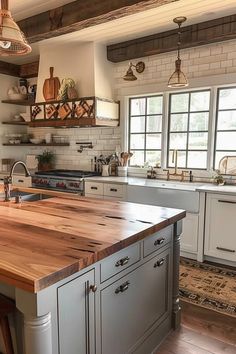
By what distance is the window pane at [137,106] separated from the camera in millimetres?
4479

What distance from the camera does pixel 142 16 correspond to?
3.28 m

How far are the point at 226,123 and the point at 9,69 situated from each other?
399 centimetres

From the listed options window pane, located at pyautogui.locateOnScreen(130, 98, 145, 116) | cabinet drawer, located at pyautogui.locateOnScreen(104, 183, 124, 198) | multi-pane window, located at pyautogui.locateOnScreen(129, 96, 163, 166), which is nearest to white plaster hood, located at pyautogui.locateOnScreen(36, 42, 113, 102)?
window pane, located at pyautogui.locateOnScreen(130, 98, 145, 116)

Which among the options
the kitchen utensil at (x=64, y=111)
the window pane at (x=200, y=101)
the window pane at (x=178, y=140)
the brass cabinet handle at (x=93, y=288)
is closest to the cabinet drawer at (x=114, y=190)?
the window pane at (x=178, y=140)

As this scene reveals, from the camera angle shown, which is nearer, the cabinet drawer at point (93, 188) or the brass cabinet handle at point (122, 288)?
the brass cabinet handle at point (122, 288)

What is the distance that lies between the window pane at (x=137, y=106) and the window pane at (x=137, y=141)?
0.34 metres

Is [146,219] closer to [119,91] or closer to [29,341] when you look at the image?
[29,341]

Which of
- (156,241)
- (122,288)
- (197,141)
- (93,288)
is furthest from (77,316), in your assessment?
(197,141)

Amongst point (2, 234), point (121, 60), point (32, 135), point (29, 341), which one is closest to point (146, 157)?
point (121, 60)

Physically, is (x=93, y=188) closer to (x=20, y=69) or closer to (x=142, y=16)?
(x=142, y=16)

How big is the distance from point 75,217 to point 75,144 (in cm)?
330

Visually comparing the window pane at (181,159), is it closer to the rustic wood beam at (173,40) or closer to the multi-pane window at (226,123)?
the multi-pane window at (226,123)

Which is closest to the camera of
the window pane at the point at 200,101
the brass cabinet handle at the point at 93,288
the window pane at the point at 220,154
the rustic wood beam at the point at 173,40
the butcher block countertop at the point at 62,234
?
the butcher block countertop at the point at 62,234

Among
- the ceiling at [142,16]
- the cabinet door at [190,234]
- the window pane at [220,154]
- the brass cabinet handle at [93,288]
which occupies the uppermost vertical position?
Answer: the ceiling at [142,16]
